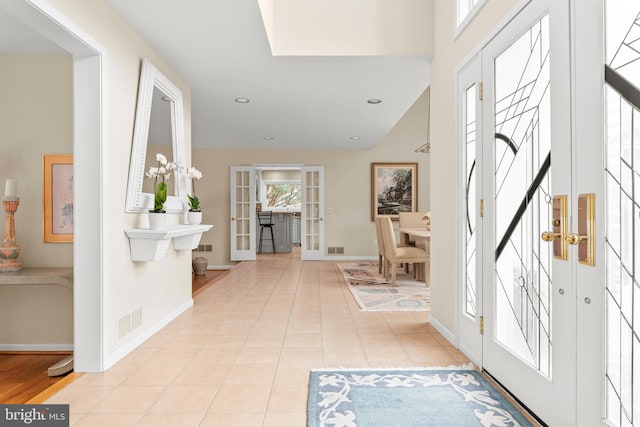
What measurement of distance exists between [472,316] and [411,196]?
6.12m

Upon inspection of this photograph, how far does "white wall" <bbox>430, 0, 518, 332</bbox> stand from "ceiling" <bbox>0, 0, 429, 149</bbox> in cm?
39

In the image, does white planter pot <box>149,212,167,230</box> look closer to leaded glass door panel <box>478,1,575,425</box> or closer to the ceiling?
the ceiling

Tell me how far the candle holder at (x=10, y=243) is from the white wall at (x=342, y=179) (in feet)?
17.4

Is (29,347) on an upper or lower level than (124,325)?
lower

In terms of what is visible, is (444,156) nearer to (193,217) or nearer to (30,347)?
(193,217)

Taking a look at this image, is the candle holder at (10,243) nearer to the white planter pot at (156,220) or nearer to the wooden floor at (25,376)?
the wooden floor at (25,376)

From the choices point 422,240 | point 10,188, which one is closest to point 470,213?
point 422,240

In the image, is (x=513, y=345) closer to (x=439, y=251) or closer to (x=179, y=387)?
(x=439, y=251)

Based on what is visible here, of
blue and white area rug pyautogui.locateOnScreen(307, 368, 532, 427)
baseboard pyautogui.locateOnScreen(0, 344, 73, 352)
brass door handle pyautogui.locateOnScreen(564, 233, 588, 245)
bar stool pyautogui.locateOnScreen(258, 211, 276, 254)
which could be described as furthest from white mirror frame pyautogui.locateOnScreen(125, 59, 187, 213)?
bar stool pyautogui.locateOnScreen(258, 211, 276, 254)

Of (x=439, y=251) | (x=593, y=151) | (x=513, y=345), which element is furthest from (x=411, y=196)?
(x=593, y=151)

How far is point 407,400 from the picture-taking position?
2.04 m

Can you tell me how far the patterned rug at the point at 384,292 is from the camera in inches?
165

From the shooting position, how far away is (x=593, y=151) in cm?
146
